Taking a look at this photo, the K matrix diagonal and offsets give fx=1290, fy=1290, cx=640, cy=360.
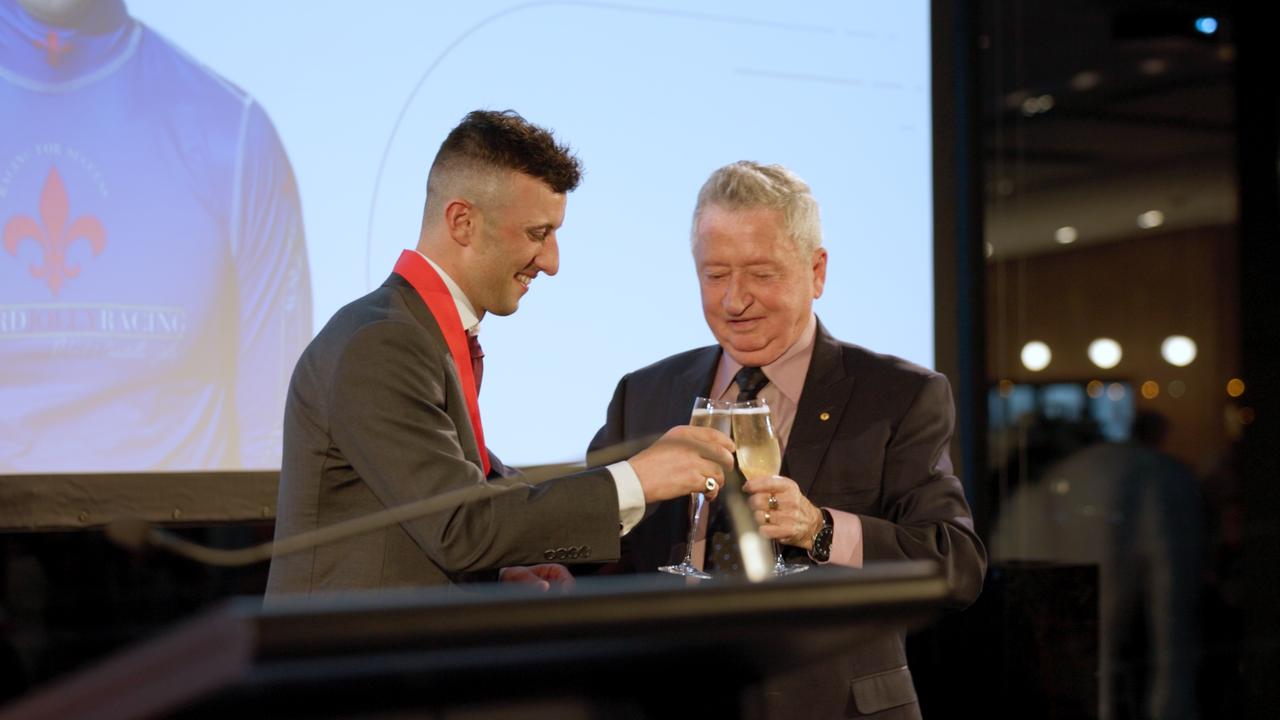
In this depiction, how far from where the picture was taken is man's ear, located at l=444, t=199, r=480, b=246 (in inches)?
80.0

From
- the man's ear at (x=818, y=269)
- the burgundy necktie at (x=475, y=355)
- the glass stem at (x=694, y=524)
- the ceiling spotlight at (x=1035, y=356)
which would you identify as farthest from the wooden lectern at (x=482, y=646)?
the ceiling spotlight at (x=1035, y=356)

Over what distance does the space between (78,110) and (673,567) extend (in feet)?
5.36

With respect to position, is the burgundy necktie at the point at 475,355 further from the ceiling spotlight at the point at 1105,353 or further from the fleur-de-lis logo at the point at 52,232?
the ceiling spotlight at the point at 1105,353

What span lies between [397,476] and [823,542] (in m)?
0.71

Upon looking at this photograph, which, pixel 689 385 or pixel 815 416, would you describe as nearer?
pixel 815 416

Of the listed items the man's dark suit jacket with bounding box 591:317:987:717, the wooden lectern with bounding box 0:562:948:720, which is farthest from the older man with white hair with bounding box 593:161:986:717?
the wooden lectern with bounding box 0:562:948:720

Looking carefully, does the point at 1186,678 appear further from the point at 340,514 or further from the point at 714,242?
the point at 340,514

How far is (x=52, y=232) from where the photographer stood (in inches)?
104

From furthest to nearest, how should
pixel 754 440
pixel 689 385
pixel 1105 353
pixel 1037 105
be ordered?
pixel 1105 353 < pixel 1037 105 < pixel 689 385 < pixel 754 440

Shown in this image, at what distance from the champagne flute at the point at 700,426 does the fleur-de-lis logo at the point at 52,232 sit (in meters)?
1.45

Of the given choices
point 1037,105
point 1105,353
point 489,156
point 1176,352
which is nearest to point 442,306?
point 489,156

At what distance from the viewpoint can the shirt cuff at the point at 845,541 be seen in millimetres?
2082

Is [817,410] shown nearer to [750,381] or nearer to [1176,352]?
[750,381]

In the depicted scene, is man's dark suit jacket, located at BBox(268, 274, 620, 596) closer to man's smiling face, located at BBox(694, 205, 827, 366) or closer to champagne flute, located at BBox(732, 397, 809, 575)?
champagne flute, located at BBox(732, 397, 809, 575)
